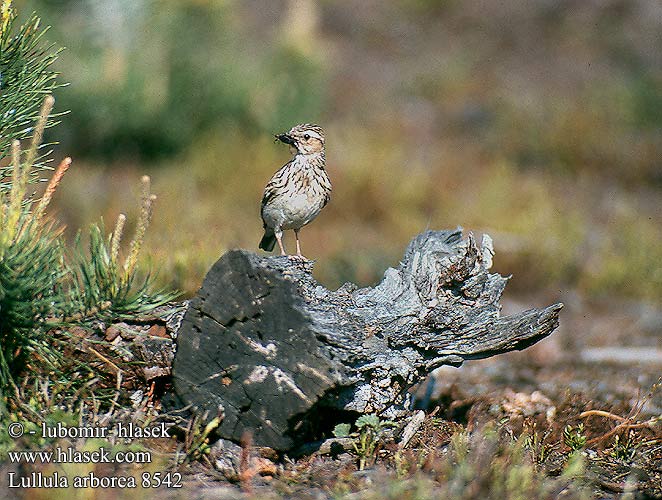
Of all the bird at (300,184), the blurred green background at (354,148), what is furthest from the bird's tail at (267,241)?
the bird at (300,184)

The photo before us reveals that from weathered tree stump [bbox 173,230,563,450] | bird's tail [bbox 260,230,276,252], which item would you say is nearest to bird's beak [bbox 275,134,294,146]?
bird's tail [bbox 260,230,276,252]

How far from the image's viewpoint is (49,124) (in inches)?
148

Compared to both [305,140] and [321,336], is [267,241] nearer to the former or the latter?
[305,140]

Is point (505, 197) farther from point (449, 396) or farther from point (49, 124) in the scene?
point (49, 124)

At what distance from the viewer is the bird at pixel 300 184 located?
192 inches

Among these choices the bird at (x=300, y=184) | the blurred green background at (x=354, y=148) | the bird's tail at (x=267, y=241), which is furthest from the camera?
the blurred green background at (x=354, y=148)

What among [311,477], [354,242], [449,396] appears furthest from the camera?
[354,242]

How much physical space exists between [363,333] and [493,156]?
9.00 m

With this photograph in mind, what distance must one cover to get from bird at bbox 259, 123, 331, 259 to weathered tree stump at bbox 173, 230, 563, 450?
93cm

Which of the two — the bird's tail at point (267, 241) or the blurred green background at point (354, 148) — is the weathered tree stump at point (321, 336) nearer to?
the bird's tail at point (267, 241)

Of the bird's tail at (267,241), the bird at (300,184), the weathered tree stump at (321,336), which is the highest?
the bird at (300,184)

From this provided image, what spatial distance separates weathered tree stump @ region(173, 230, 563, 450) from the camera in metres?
3.36

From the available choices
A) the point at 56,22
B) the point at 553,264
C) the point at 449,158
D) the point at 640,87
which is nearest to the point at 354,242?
the point at 553,264

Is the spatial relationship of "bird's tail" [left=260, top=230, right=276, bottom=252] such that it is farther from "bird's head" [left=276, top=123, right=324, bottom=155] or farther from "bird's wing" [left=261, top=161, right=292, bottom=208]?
"bird's head" [left=276, top=123, right=324, bottom=155]
